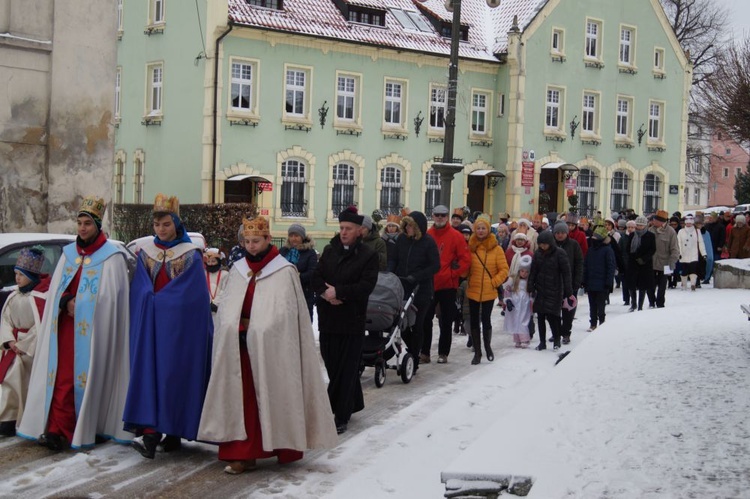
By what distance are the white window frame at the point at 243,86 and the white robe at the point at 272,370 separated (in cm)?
2504

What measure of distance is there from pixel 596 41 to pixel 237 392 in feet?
121

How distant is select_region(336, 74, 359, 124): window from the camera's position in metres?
35.3

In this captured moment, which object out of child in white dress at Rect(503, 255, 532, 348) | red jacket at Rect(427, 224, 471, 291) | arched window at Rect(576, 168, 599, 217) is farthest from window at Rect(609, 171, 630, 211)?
red jacket at Rect(427, 224, 471, 291)

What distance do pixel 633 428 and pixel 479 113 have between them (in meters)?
32.9

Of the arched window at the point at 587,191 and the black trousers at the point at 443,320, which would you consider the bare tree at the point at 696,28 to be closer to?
the arched window at the point at 587,191

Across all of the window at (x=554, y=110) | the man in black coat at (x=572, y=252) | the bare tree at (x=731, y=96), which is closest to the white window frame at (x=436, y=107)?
the window at (x=554, y=110)

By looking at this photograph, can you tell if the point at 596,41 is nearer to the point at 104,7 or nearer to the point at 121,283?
the point at 104,7

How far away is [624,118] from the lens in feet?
143

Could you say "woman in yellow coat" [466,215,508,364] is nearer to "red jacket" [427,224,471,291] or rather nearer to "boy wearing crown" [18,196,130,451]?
"red jacket" [427,224,471,291]

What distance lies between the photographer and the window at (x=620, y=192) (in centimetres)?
4322

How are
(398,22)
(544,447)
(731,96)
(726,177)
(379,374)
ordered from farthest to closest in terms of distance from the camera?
1. (726,177)
2. (398,22)
3. (731,96)
4. (379,374)
5. (544,447)

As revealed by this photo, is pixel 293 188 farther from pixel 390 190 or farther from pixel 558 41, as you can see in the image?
pixel 558 41

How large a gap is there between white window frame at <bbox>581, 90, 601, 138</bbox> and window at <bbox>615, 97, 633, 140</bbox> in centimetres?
126

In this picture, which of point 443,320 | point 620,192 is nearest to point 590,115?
point 620,192
